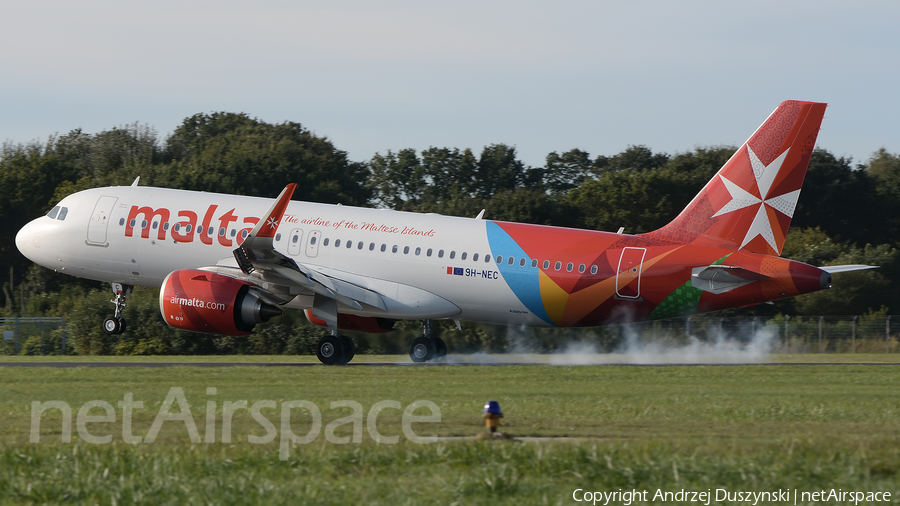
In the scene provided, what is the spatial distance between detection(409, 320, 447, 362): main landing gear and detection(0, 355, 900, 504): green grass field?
821cm

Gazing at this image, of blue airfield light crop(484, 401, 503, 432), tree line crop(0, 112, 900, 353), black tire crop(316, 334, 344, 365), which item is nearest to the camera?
blue airfield light crop(484, 401, 503, 432)

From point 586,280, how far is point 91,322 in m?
23.7

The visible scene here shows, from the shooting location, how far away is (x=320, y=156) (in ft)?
277

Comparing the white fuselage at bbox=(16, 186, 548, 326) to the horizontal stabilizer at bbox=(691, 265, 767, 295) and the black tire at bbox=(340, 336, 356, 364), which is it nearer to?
the black tire at bbox=(340, 336, 356, 364)

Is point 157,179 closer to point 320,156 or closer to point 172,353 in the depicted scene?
point 320,156

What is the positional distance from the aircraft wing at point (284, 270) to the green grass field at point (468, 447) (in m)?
5.27

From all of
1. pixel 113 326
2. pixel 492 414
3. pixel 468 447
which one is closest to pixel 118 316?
pixel 113 326

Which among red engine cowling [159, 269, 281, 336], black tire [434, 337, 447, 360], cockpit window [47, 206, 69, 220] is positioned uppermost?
cockpit window [47, 206, 69, 220]

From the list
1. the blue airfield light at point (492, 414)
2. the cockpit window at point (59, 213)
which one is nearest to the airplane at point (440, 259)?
the cockpit window at point (59, 213)

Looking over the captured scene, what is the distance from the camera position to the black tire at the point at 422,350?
104 ft

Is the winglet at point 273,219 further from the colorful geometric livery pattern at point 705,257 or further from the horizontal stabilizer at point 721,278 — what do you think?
the horizontal stabilizer at point 721,278

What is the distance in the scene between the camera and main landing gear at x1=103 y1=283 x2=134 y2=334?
33438 mm

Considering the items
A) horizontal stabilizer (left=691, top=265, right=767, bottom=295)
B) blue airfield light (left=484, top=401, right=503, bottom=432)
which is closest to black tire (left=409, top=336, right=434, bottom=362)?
horizontal stabilizer (left=691, top=265, right=767, bottom=295)

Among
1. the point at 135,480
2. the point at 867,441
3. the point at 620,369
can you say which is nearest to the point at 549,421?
the point at 867,441
